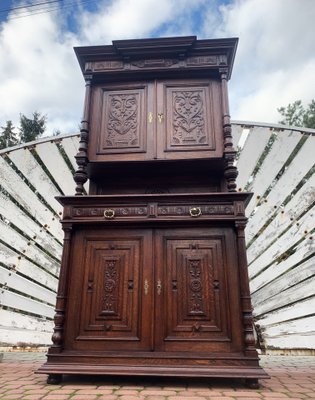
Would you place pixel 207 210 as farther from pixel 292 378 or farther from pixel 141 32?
pixel 141 32

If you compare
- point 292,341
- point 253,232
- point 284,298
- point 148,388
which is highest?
point 253,232

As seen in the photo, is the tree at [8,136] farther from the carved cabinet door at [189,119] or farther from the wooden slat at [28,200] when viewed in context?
the carved cabinet door at [189,119]

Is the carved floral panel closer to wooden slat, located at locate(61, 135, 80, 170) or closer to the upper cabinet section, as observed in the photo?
the upper cabinet section

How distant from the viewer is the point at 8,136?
7895 millimetres

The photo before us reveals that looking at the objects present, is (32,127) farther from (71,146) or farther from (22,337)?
(22,337)

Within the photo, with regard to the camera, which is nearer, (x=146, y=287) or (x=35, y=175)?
(x=146, y=287)

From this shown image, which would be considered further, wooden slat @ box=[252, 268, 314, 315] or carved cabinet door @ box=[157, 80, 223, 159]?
wooden slat @ box=[252, 268, 314, 315]

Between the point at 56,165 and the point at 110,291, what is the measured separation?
2150 millimetres

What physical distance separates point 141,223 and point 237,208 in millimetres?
661

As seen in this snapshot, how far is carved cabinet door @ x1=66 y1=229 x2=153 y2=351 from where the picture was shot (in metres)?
1.75

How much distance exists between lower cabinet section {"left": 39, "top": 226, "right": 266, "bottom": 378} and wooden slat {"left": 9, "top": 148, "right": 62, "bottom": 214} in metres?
1.53

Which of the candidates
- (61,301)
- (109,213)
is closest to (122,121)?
(109,213)

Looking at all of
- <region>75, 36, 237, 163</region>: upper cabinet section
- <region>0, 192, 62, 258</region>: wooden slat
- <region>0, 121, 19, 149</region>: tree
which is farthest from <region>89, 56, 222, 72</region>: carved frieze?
<region>0, 121, 19, 149</region>: tree

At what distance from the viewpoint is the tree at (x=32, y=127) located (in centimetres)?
A: 795
